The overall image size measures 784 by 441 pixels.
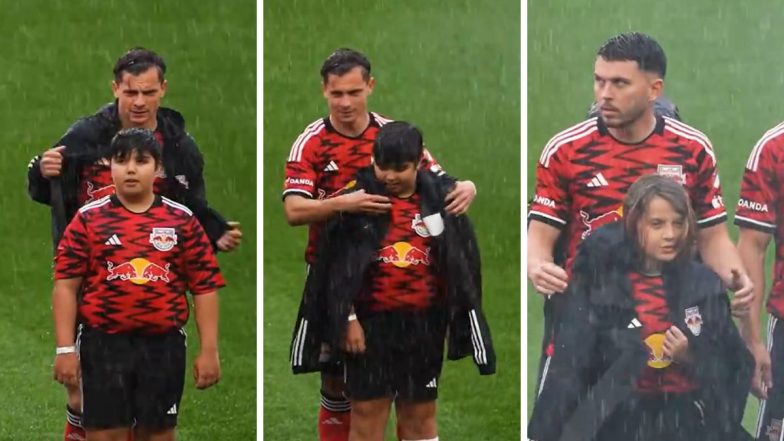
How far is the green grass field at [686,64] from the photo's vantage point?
17.9ft

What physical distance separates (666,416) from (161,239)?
1.79 metres

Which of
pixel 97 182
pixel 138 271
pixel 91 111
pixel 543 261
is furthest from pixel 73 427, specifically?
pixel 543 261

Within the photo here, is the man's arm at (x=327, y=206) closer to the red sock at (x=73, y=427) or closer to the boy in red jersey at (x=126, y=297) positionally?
the boy in red jersey at (x=126, y=297)

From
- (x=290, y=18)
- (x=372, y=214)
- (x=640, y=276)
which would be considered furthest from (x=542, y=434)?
(x=290, y=18)

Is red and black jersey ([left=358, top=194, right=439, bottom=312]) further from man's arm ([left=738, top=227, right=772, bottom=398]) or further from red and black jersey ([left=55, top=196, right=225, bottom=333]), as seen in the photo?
man's arm ([left=738, top=227, right=772, bottom=398])

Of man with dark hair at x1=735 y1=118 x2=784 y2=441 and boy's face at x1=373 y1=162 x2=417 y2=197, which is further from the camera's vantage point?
man with dark hair at x1=735 y1=118 x2=784 y2=441

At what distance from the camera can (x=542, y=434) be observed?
5.49m

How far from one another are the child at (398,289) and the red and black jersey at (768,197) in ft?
3.15

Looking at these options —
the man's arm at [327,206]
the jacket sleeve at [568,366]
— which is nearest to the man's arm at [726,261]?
the jacket sleeve at [568,366]

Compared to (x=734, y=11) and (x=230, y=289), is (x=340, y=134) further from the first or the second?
(x=734, y=11)

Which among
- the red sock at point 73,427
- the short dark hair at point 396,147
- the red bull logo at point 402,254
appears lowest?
the red sock at point 73,427

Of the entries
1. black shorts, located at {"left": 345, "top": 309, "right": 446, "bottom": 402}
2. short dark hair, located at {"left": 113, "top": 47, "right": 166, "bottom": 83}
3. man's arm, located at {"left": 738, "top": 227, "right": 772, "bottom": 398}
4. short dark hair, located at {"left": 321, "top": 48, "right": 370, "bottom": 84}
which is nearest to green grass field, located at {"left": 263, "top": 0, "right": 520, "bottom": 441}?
short dark hair, located at {"left": 321, "top": 48, "right": 370, "bottom": 84}

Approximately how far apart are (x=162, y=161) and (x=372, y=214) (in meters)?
0.72

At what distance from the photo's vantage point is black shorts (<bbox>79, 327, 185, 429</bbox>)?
516 centimetres
